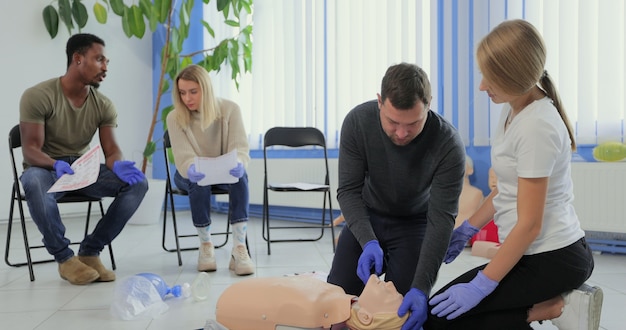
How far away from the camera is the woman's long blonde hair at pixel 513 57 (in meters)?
1.11

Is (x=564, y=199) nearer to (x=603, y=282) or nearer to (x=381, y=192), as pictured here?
(x=381, y=192)

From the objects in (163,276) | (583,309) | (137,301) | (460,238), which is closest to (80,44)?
(163,276)

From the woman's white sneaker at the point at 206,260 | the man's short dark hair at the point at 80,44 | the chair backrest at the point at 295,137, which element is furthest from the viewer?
the chair backrest at the point at 295,137

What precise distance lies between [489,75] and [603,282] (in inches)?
55.2

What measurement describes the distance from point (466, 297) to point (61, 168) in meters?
1.71

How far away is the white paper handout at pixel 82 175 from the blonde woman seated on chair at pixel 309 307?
1076 millimetres

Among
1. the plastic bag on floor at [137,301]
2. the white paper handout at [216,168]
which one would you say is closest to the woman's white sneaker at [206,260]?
the white paper handout at [216,168]

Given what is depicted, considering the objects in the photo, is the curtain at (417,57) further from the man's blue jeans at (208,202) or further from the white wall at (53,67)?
the man's blue jeans at (208,202)

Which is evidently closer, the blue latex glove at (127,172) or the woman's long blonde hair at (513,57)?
the woman's long blonde hair at (513,57)

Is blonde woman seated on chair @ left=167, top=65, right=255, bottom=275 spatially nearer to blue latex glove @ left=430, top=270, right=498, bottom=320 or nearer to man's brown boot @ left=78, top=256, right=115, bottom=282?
man's brown boot @ left=78, top=256, right=115, bottom=282

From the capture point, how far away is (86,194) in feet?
7.46

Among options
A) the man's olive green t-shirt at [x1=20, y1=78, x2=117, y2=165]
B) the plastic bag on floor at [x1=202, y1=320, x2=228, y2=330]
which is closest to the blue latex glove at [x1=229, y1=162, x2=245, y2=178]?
the man's olive green t-shirt at [x1=20, y1=78, x2=117, y2=165]

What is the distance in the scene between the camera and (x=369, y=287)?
47.3 inches

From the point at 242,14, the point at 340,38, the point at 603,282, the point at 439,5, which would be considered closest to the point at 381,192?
the point at 603,282
